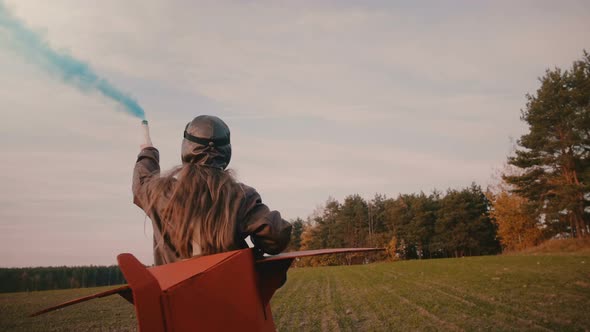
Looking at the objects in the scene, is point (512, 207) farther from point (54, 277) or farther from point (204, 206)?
point (204, 206)

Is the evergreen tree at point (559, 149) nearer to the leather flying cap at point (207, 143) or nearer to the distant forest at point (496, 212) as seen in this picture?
the distant forest at point (496, 212)

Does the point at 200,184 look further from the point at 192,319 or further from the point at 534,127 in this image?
the point at 534,127

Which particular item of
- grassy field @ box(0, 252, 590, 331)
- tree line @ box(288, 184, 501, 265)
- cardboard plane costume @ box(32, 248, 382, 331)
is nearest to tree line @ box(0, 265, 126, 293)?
→ grassy field @ box(0, 252, 590, 331)

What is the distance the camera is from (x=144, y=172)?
2311 millimetres

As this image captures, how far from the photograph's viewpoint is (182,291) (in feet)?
4.34

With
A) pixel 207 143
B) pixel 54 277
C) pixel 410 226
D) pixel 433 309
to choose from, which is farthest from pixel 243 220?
pixel 410 226

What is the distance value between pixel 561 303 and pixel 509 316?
5.29 ft

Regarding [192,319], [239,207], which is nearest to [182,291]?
[192,319]

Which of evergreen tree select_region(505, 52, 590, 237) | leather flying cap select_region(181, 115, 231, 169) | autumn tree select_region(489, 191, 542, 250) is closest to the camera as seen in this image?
leather flying cap select_region(181, 115, 231, 169)

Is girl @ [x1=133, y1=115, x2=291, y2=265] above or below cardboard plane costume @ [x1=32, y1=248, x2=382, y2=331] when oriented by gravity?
above

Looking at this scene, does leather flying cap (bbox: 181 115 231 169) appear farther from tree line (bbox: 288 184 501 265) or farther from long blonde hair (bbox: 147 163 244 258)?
tree line (bbox: 288 184 501 265)

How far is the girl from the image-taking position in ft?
6.28

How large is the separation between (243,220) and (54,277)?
3977cm

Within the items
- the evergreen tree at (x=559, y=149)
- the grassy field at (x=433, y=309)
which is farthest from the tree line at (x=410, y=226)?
the grassy field at (x=433, y=309)
